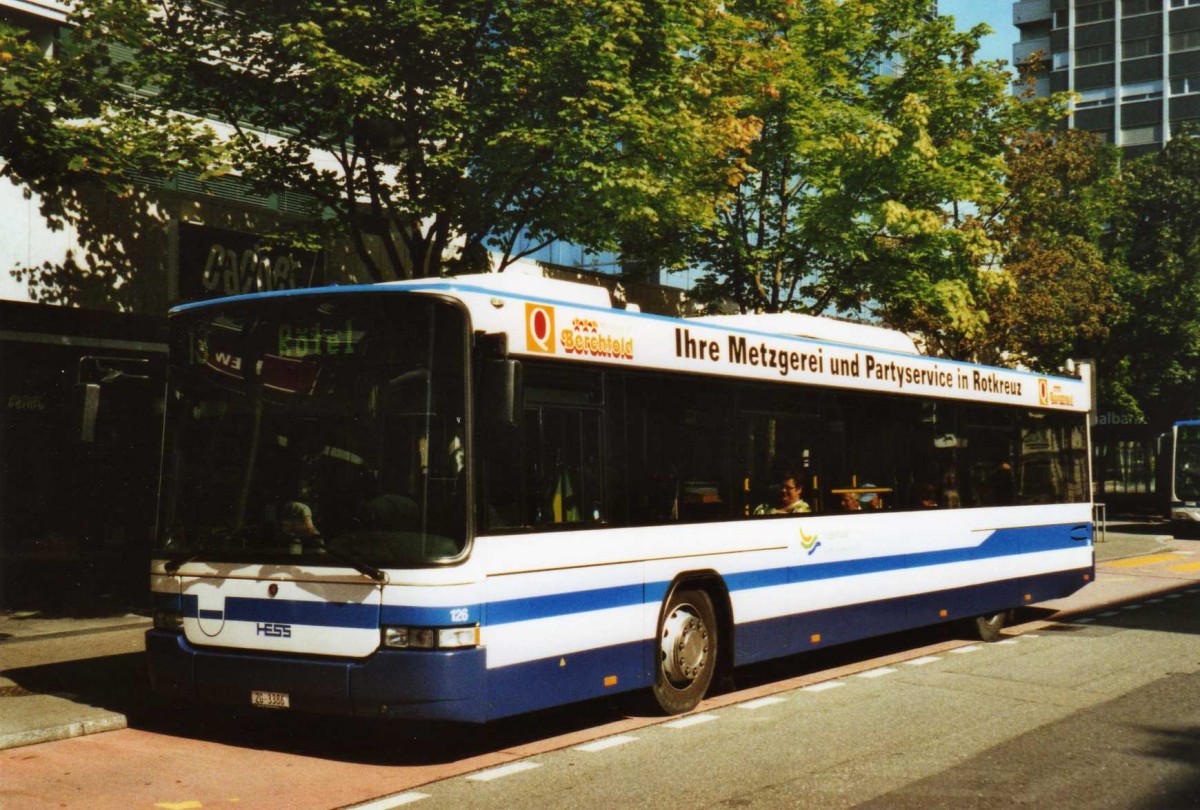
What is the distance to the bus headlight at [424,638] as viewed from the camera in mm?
7539

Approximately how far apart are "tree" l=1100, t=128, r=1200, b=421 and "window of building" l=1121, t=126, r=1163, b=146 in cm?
3258

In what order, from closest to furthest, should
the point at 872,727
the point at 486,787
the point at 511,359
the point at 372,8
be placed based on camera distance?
the point at 486,787 < the point at 511,359 < the point at 872,727 < the point at 372,8

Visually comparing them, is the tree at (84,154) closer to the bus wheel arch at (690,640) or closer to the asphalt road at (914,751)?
the bus wheel arch at (690,640)

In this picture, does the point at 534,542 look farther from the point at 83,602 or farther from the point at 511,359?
the point at 83,602

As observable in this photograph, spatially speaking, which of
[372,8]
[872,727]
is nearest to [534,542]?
[872,727]

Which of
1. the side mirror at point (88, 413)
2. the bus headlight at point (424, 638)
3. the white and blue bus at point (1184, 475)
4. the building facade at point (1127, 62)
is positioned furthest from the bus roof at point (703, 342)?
the building facade at point (1127, 62)

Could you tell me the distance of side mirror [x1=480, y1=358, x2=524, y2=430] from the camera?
750cm

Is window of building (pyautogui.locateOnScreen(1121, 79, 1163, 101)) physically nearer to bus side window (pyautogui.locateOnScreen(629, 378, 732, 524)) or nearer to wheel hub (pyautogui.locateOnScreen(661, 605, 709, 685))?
bus side window (pyautogui.locateOnScreen(629, 378, 732, 524))

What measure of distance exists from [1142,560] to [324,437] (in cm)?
2427

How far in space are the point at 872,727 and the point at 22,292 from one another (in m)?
10.7

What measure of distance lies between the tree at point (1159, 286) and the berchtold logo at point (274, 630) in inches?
1429

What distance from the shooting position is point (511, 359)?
26.0 ft

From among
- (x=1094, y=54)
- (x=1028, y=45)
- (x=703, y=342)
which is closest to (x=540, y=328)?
(x=703, y=342)

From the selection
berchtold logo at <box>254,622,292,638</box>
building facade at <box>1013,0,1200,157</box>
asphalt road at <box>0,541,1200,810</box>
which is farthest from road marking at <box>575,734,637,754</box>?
building facade at <box>1013,0,1200,157</box>
